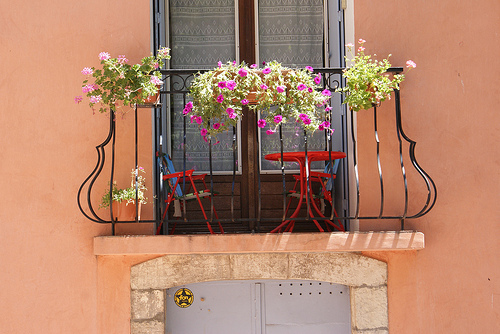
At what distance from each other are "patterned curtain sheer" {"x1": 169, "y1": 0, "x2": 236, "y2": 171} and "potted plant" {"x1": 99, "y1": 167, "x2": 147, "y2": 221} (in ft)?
2.58

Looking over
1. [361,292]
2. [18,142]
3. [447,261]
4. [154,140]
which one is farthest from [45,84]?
[447,261]

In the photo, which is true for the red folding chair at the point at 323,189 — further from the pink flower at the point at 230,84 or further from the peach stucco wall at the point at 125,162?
the pink flower at the point at 230,84

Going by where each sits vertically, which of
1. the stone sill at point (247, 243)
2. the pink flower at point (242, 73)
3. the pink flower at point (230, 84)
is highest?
the pink flower at point (242, 73)

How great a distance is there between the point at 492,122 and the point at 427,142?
480 mm

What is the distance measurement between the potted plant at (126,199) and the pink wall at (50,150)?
186mm

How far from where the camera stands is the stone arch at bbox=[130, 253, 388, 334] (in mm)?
4223

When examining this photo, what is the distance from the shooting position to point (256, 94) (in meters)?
3.96

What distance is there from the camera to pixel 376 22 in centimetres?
438

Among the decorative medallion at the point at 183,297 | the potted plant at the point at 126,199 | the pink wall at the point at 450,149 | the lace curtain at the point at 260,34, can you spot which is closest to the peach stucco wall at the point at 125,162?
the pink wall at the point at 450,149

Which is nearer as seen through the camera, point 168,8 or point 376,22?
point 376,22

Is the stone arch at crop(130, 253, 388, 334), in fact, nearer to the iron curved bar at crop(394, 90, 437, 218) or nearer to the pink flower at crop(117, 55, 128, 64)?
the iron curved bar at crop(394, 90, 437, 218)

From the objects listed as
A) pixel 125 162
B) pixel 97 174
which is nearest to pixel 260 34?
pixel 125 162

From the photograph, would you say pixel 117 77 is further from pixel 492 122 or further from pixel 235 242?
pixel 492 122

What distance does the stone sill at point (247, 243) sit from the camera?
397cm
